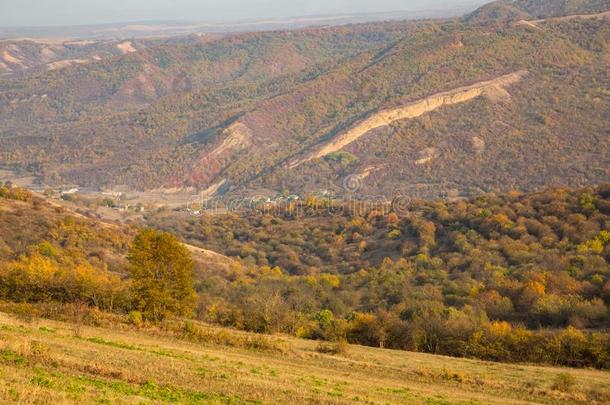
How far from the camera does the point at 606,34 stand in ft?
582

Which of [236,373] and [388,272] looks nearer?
[236,373]

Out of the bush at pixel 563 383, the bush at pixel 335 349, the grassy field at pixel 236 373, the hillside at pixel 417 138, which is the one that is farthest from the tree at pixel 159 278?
the hillside at pixel 417 138

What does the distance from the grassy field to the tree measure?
3.57 metres

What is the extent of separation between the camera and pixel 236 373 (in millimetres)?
22453

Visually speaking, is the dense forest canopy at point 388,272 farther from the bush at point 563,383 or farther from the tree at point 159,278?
the bush at point 563,383

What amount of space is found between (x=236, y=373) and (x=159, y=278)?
45.3 ft

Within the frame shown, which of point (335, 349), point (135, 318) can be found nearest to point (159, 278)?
point (135, 318)

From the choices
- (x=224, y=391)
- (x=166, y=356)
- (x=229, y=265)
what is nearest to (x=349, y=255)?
(x=229, y=265)

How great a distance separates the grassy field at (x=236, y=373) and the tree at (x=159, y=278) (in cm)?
357

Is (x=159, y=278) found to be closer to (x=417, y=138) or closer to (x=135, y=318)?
(x=135, y=318)

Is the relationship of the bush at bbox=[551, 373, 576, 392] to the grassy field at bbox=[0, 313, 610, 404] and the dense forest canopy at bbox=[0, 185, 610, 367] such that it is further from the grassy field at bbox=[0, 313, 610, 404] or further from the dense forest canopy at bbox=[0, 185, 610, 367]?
the dense forest canopy at bbox=[0, 185, 610, 367]

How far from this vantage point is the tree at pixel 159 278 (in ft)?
113

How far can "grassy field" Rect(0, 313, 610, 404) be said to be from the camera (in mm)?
17141

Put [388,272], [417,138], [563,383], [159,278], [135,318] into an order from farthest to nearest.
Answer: [417,138], [388,272], [159,278], [135,318], [563,383]
